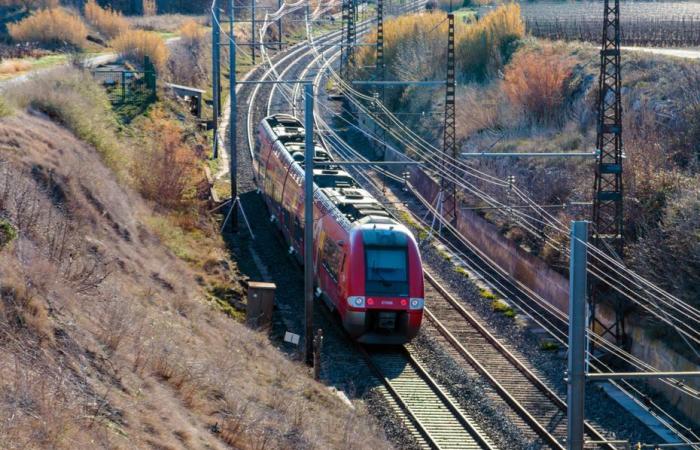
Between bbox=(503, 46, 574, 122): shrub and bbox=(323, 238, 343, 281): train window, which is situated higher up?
bbox=(503, 46, 574, 122): shrub

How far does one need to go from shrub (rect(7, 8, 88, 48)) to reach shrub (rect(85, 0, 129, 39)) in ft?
16.2

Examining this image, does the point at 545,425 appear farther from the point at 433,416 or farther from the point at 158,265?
the point at 158,265

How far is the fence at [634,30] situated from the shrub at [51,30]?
2646cm

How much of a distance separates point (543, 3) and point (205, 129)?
3343 centimetres

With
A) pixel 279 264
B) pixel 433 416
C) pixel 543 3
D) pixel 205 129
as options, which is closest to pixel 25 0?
pixel 205 129

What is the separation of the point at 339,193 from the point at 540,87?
58.0 feet

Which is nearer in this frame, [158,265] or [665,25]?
Answer: [158,265]

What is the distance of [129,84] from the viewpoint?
149ft

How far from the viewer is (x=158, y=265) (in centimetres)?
2342

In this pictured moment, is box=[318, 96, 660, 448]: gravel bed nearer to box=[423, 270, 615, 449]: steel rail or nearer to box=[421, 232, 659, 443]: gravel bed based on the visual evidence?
box=[421, 232, 659, 443]: gravel bed

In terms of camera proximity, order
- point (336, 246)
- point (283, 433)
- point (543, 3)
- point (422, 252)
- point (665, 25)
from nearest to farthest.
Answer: point (283, 433), point (336, 246), point (422, 252), point (665, 25), point (543, 3)

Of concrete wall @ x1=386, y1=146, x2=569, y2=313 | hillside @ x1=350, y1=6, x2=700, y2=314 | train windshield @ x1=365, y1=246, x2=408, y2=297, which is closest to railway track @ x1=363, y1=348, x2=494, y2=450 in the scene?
train windshield @ x1=365, y1=246, x2=408, y2=297

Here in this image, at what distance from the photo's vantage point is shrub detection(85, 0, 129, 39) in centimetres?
6500

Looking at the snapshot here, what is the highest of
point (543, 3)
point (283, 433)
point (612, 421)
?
point (543, 3)
